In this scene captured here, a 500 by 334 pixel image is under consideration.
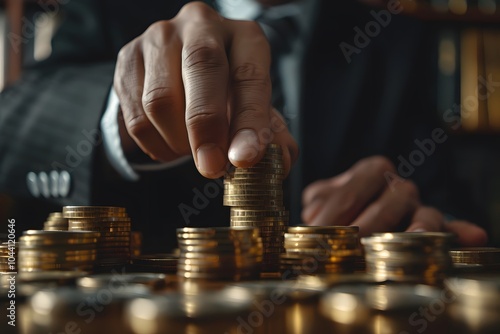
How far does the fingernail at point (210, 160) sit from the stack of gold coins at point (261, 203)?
0.04 metres

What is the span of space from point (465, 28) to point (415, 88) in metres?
0.47

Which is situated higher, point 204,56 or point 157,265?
point 204,56

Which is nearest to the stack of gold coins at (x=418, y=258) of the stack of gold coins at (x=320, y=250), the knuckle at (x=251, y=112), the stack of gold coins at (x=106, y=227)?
the stack of gold coins at (x=320, y=250)

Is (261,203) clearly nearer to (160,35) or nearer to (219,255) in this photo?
(219,255)

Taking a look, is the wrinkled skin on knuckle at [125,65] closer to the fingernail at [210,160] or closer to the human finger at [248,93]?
the human finger at [248,93]

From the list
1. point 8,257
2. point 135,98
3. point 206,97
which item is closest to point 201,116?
point 206,97

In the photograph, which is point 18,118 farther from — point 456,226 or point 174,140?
point 456,226

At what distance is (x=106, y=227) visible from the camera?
0.84 m

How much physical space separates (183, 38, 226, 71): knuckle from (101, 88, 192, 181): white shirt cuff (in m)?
0.40

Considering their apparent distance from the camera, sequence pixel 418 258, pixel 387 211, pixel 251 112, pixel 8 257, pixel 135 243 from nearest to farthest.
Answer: pixel 418 258, pixel 8 257, pixel 251 112, pixel 135 243, pixel 387 211

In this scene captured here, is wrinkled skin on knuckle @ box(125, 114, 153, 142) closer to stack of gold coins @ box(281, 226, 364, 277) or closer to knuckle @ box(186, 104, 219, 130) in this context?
knuckle @ box(186, 104, 219, 130)

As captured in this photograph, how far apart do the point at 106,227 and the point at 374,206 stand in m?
0.69

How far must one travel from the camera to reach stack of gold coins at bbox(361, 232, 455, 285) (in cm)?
65

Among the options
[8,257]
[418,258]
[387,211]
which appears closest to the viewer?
[418,258]
